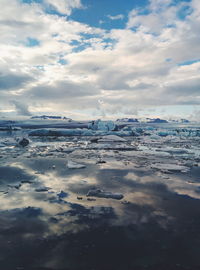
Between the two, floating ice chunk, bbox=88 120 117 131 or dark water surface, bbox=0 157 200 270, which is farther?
floating ice chunk, bbox=88 120 117 131

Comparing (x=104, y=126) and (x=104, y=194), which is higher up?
(x=104, y=126)

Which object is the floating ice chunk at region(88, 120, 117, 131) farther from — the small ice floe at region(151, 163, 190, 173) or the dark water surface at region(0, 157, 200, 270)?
the dark water surface at region(0, 157, 200, 270)

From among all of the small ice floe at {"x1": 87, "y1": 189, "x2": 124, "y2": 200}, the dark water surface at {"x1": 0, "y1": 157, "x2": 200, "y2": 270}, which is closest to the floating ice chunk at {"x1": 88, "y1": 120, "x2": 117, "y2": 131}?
the dark water surface at {"x1": 0, "y1": 157, "x2": 200, "y2": 270}

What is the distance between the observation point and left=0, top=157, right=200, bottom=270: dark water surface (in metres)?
3.32

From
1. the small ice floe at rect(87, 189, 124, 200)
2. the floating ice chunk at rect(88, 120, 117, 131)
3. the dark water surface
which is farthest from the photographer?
→ the floating ice chunk at rect(88, 120, 117, 131)

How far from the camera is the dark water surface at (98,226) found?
10.9 feet

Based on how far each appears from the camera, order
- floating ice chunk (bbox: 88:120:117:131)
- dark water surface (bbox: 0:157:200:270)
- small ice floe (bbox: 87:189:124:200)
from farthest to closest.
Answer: floating ice chunk (bbox: 88:120:117:131)
small ice floe (bbox: 87:189:124:200)
dark water surface (bbox: 0:157:200:270)

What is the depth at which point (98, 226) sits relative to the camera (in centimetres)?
435

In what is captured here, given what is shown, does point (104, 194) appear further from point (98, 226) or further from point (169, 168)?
point (169, 168)

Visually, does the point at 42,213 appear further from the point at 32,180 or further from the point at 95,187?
the point at 32,180

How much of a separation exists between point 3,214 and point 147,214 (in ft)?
11.3

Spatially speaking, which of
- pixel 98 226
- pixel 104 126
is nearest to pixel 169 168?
pixel 98 226

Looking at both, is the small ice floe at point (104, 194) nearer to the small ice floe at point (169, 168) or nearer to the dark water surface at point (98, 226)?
the dark water surface at point (98, 226)

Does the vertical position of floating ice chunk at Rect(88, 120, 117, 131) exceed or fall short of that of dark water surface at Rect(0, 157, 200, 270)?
it exceeds it
